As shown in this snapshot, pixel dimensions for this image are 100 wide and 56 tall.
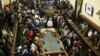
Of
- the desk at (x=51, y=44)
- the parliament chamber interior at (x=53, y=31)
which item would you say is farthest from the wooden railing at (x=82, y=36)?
the desk at (x=51, y=44)

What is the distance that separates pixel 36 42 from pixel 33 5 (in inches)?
277

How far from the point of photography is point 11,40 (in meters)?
11.2

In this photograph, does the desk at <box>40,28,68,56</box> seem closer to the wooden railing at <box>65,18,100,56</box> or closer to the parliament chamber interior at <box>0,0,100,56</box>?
the parliament chamber interior at <box>0,0,100,56</box>

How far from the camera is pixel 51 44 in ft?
36.1

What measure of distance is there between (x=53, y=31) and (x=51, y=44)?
64.2 inches

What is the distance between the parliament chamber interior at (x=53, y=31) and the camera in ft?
34.0

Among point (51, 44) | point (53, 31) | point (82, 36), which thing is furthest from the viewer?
point (53, 31)

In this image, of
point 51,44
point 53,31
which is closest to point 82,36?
point 53,31

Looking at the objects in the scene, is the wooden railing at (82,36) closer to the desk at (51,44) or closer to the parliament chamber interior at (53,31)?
the parliament chamber interior at (53,31)

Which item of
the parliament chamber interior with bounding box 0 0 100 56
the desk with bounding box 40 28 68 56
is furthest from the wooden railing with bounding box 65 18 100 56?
the desk with bounding box 40 28 68 56

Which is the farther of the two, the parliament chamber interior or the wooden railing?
the wooden railing

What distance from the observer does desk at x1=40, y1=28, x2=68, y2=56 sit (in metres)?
10.3

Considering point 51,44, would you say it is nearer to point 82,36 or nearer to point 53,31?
point 53,31

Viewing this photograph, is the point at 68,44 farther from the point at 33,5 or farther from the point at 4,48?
the point at 33,5
